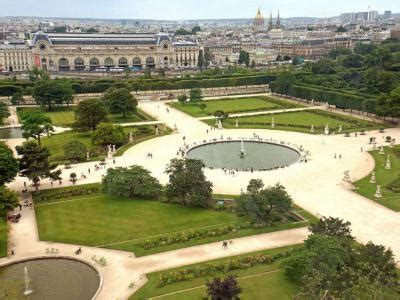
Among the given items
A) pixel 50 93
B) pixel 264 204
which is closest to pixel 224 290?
pixel 264 204

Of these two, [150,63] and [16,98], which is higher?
[150,63]

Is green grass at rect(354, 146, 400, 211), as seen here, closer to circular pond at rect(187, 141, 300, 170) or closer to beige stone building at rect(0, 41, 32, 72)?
circular pond at rect(187, 141, 300, 170)

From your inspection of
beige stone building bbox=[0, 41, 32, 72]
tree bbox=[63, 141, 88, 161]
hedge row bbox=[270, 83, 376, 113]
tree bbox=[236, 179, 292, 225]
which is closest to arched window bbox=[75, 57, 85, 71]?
beige stone building bbox=[0, 41, 32, 72]

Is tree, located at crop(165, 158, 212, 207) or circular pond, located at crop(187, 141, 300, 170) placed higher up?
tree, located at crop(165, 158, 212, 207)

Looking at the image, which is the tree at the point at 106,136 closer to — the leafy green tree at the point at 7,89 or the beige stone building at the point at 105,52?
the leafy green tree at the point at 7,89

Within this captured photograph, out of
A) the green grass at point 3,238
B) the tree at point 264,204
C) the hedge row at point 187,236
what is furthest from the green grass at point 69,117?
the hedge row at point 187,236

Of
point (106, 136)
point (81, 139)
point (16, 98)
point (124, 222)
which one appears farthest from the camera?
point (16, 98)

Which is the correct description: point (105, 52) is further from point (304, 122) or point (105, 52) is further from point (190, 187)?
point (190, 187)
